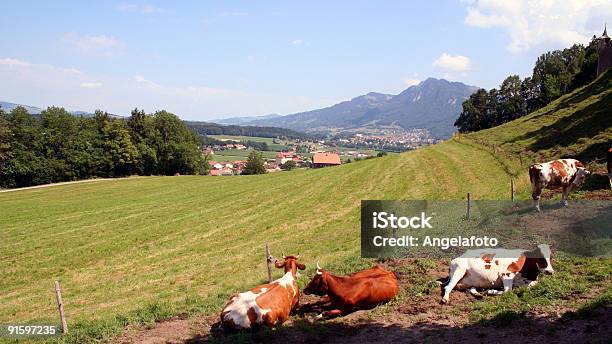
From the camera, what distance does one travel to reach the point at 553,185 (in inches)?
624

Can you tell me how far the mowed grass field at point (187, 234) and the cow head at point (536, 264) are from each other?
6.05 m

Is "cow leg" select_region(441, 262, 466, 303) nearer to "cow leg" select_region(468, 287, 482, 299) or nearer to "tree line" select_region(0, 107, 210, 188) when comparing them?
"cow leg" select_region(468, 287, 482, 299)

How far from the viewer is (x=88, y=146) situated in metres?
77.6

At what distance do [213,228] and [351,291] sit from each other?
20.4 meters

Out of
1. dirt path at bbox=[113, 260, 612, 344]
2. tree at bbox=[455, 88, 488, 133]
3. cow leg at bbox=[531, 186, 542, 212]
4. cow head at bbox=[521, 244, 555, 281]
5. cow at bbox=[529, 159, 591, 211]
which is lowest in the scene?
dirt path at bbox=[113, 260, 612, 344]

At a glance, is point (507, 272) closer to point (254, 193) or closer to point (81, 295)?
point (81, 295)

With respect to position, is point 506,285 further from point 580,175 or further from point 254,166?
point 254,166

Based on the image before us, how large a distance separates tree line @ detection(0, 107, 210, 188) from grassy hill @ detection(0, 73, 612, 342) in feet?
84.7

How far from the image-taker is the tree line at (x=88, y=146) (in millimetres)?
72125

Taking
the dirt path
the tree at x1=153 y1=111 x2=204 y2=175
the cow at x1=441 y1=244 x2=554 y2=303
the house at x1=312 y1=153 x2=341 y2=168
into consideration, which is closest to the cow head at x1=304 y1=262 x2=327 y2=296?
the dirt path

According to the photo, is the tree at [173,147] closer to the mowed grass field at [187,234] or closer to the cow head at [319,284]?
the mowed grass field at [187,234]

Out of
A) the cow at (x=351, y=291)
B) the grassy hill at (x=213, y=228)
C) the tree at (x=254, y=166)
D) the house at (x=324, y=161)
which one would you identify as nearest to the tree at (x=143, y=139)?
the tree at (x=254, y=166)

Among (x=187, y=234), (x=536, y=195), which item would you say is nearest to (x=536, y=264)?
(x=536, y=195)

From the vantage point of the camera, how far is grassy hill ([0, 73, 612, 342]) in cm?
1527
